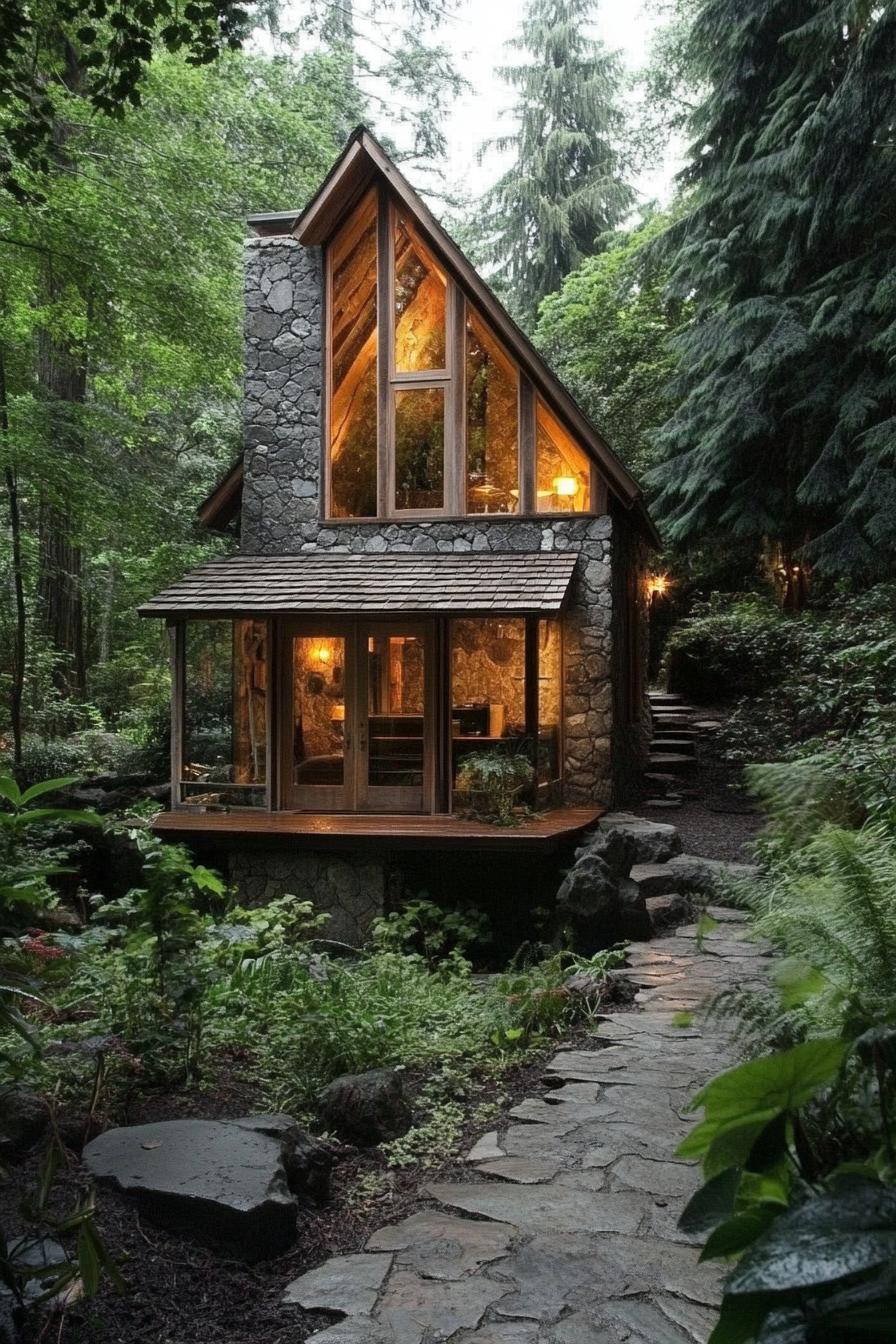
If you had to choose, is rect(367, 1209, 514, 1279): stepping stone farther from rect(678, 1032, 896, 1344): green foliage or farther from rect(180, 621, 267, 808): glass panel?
rect(180, 621, 267, 808): glass panel

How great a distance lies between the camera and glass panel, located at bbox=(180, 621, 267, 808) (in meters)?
10.5

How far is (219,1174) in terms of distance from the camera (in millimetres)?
3117

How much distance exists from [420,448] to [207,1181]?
8.70 m

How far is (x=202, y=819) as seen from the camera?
9953 mm

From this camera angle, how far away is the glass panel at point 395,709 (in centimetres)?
1035

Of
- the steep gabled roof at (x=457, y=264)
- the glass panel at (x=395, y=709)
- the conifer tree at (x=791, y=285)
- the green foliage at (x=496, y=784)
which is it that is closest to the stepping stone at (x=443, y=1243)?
the green foliage at (x=496, y=784)

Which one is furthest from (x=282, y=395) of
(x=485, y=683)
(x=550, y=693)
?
(x=550, y=693)

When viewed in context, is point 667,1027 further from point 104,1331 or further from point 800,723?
point 800,723

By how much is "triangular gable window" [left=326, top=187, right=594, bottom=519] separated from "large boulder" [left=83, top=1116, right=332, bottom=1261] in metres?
8.07

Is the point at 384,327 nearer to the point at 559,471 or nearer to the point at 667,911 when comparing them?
A: the point at 559,471

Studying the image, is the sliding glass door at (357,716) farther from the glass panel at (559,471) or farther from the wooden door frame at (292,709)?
the glass panel at (559,471)

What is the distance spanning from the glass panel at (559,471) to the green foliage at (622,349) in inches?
257

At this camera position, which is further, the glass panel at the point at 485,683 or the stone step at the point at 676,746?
the stone step at the point at 676,746

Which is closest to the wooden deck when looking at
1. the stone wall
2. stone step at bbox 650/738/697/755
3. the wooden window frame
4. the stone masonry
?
the stone wall
